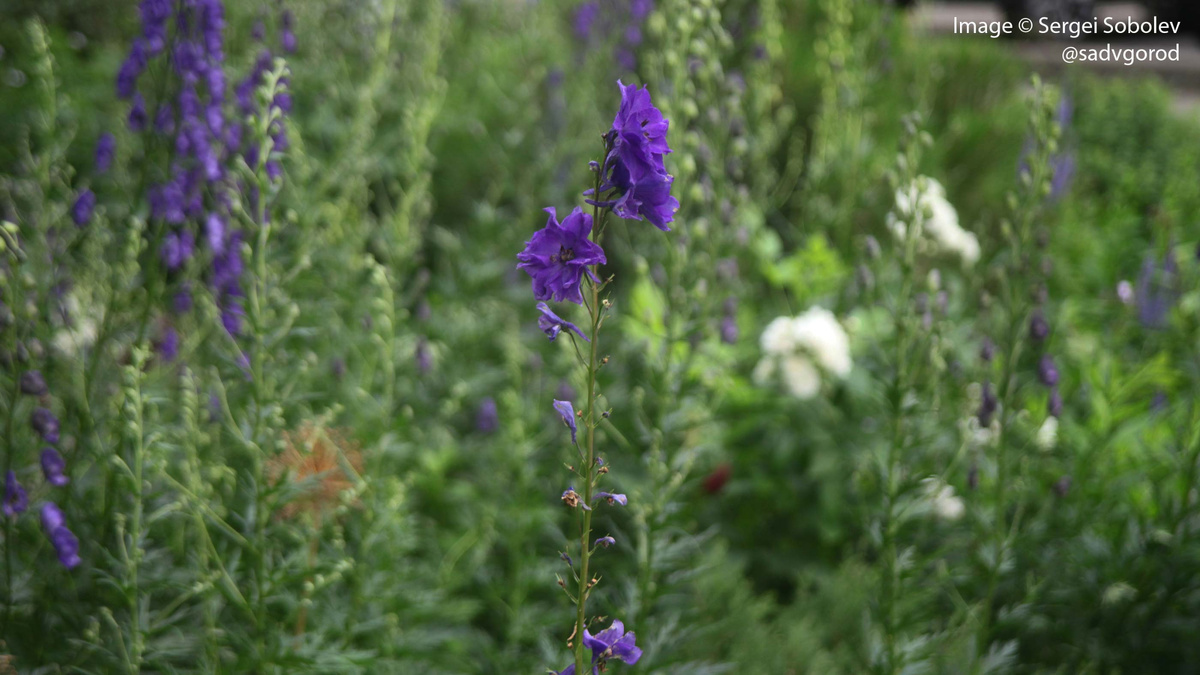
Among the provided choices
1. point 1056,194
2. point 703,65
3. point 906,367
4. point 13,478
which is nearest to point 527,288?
point 703,65

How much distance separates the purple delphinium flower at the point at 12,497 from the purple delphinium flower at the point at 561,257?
1325 mm

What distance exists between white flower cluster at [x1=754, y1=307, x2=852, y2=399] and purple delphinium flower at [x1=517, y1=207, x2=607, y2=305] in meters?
2.23

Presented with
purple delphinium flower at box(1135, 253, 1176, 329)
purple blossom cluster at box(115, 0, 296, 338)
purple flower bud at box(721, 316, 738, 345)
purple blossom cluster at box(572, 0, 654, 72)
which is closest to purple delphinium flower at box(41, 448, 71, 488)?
purple blossom cluster at box(115, 0, 296, 338)

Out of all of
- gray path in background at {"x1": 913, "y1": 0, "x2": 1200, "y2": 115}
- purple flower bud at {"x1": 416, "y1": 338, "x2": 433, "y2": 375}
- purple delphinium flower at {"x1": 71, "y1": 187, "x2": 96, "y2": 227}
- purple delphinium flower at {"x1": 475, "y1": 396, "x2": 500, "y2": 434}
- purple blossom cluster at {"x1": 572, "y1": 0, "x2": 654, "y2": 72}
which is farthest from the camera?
gray path in background at {"x1": 913, "y1": 0, "x2": 1200, "y2": 115}

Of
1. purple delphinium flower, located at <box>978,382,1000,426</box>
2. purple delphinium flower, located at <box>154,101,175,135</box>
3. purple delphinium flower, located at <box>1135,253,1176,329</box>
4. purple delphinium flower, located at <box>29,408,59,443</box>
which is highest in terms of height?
purple delphinium flower, located at <box>1135,253,1176,329</box>

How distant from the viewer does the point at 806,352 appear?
3332mm

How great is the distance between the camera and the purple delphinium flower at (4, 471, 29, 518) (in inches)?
71.6

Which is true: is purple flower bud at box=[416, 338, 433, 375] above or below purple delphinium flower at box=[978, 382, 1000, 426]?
→ above

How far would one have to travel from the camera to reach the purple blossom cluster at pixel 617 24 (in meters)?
4.64

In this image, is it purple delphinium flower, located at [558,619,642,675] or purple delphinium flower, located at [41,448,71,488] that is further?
purple delphinium flower, located at [41,448,71,488]

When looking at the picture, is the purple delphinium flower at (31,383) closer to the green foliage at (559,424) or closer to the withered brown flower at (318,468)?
the green foliage at (559,424)

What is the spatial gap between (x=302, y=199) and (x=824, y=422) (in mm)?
2136

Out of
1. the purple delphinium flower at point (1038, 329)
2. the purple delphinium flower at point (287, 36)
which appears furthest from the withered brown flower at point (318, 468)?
the purple delphinium flower at point (1038, 329)

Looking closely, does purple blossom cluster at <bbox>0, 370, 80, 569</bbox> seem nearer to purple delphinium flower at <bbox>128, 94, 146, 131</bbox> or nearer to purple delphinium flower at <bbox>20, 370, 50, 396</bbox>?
purple delphinium flower at <bbox>20, 370, 50, 396</bbox>
